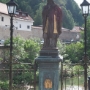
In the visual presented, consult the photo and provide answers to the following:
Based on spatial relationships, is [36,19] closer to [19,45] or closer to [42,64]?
[19,45]

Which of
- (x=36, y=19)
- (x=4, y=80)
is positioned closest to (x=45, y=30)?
(x=4, y=80)

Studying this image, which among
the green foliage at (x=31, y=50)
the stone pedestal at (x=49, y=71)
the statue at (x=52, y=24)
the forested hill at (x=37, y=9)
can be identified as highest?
the forested hill at (x=37, y=9)

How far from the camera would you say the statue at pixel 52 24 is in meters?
8.92

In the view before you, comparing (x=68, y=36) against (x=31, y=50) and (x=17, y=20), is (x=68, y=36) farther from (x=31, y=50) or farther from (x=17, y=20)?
(x=31, y=50)

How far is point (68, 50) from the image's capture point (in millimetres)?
45688

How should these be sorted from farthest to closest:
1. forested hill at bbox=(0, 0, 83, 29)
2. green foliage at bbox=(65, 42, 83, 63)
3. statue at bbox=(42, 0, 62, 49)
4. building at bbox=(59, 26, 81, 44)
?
forested hill at bbox=(0, 0, 83, 29)
building at bbox=(59, 26, 81, 44)
green foliage at bbox=(65, 42, 83, 63)
statue at bbox=(42, 0, 62, 49)

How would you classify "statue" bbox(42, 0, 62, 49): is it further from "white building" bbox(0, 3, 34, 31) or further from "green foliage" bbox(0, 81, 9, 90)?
"white building" bbox(0, 3, 34, 31)

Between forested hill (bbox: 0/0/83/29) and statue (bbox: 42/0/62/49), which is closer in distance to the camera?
statue (bbox: 42/0/62/49)

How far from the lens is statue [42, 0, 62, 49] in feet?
29.3

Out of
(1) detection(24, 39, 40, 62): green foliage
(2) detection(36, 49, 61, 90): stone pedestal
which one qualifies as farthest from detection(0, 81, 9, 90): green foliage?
(2) detection(36, 49, 61, 90): stone pedestal

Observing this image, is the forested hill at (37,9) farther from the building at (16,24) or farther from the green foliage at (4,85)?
the green foliage at (4,85)

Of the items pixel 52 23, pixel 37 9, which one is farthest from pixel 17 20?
pixel 52 23

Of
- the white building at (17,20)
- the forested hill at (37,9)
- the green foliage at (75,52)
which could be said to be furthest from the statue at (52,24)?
the forested hill at (37,9)

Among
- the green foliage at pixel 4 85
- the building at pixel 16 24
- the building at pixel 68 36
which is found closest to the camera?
the green foliage at pixel 4 85
